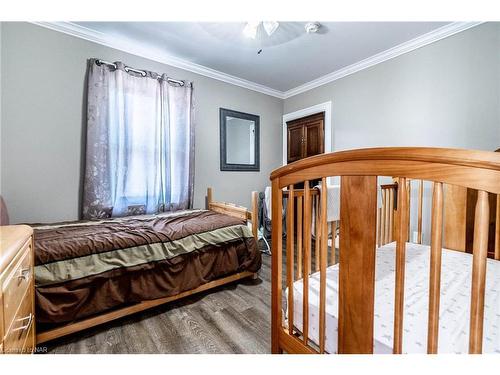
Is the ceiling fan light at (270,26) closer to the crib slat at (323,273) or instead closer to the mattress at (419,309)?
the crib slat at (323,273)

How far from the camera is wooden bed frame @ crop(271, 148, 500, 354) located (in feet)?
1.46

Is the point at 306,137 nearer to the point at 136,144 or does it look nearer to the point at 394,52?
the point at 394,52

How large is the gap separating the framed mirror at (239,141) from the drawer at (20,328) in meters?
2.41

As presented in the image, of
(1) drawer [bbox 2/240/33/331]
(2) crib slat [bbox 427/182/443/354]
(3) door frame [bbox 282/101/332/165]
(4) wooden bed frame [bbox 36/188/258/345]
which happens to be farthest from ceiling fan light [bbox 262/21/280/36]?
(1) drawer [bbox 2/240/33/331]

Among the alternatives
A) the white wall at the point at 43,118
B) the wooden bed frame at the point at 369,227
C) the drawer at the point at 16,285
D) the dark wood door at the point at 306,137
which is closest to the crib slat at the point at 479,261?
the wooden bed frame at the point at 369,227

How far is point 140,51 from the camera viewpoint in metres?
2.51

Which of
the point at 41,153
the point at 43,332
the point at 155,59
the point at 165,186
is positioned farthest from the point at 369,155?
the point at 155,59

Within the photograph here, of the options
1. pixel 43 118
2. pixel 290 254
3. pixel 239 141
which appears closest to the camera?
pixel 290 254

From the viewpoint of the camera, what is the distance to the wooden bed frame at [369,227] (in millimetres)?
446

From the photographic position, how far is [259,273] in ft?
7.77

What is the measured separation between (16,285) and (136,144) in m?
1.82

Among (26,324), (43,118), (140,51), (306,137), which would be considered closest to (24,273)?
(26,324)
